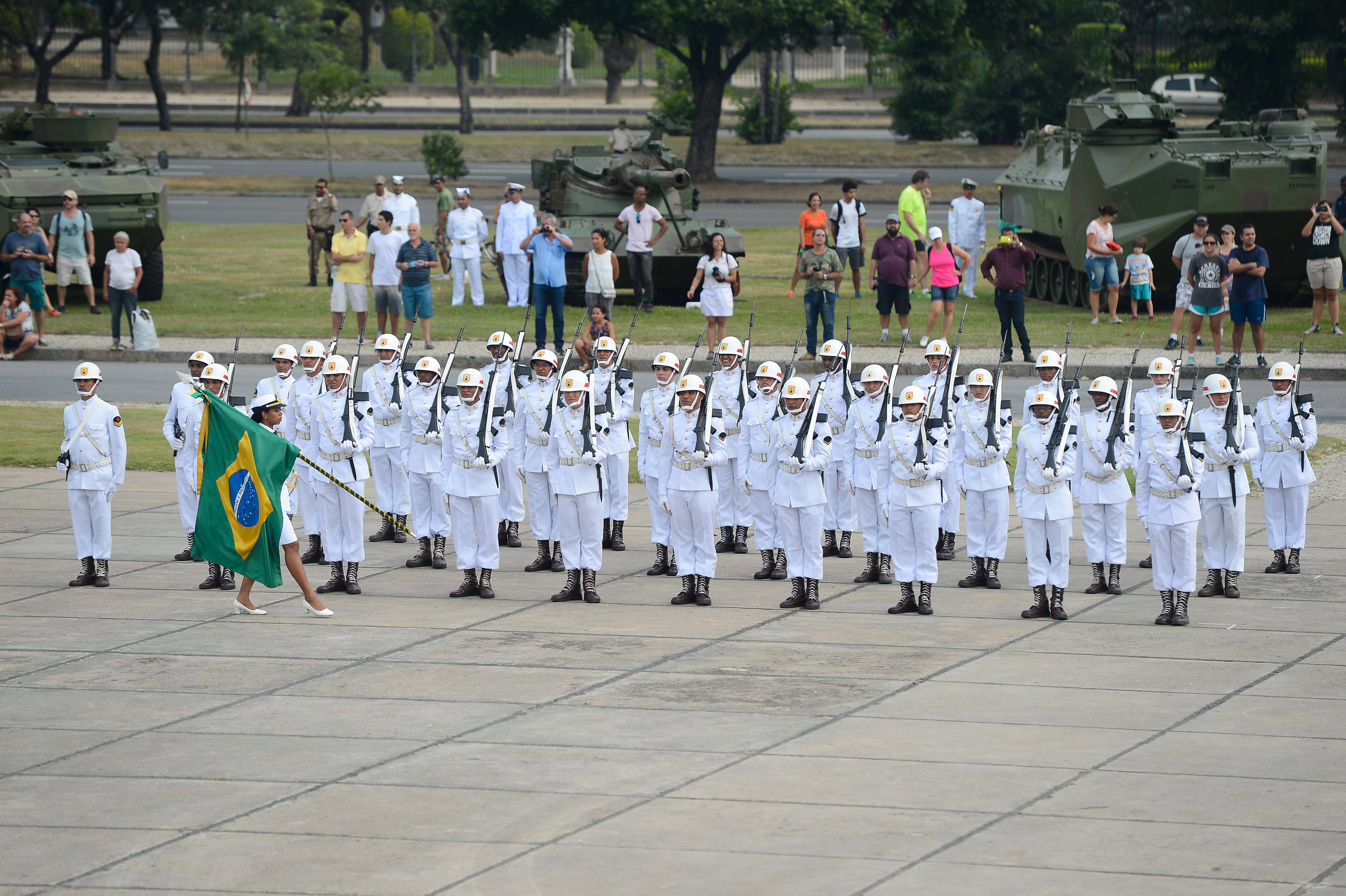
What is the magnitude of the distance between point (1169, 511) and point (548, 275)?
486 inches

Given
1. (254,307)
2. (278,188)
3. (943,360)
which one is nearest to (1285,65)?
(278,188)

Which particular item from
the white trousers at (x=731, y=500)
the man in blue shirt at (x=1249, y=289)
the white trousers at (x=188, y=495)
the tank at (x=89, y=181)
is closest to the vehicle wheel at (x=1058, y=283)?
the man in blue shirt at (x=1249, y=289)

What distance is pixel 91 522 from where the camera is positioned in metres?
14.6

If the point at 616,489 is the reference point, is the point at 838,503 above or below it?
below

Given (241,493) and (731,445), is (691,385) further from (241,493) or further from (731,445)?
(241,493)

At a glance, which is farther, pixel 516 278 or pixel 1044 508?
pixel 516 278

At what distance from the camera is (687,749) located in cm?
1017

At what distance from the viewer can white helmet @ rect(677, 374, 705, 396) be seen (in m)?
14.3

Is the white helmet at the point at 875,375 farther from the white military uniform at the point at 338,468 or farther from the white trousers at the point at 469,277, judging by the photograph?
the white trousers at the point at 469,277

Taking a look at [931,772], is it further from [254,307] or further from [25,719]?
[254,307]

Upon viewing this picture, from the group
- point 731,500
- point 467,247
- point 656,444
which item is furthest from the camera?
point 467,247

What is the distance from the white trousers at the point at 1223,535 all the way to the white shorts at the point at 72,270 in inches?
753

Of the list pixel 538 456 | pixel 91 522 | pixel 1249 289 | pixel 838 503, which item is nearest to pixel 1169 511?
pixel 838 503

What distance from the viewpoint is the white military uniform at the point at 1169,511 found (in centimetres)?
1307
